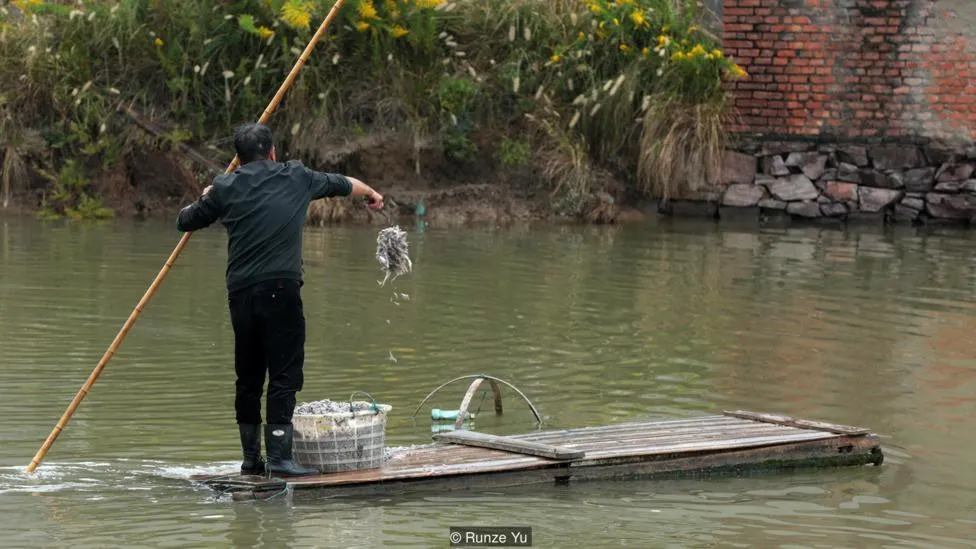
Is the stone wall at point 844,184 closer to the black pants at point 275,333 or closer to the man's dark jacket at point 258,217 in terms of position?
the man's dark jacket at point 258,217

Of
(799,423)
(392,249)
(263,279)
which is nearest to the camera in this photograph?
(263,279)

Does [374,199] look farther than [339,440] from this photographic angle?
Yes

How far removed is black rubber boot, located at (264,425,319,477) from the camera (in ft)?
24.6

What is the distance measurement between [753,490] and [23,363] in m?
4.91

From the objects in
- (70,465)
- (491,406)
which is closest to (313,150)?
(491,406)

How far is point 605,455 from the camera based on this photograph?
26.1 ft

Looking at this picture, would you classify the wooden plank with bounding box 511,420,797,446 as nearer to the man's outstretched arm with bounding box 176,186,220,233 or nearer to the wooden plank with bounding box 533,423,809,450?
the wooden plank with bounding box 533,423,809,450

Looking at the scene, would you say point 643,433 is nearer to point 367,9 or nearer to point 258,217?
point 258,217

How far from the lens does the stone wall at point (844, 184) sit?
1886cm

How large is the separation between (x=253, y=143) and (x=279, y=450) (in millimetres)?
1395

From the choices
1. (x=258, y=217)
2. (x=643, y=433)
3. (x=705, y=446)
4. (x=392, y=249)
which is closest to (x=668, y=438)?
(x=643, y=433)

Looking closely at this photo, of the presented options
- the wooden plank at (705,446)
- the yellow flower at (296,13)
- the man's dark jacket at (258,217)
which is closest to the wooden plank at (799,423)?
the wooden plank at (705,446)

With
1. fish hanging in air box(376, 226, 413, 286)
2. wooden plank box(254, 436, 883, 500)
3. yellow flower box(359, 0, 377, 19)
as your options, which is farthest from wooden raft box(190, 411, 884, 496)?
yellow flower box(359, 0, 377, 19)

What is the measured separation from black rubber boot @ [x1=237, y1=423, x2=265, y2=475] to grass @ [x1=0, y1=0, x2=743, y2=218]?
11.5 meters
